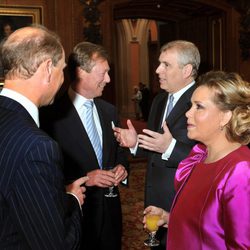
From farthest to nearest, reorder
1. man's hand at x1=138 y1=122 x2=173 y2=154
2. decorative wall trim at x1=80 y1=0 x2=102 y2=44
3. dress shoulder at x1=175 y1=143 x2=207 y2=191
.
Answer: decorative wall trim at x1=80 y1=0 x2=102 y2=44, man's hand at x1=138 y1=122 x2=173 y2=154, dress shoulder at x1=175 y1=143 x2=207 y2=191

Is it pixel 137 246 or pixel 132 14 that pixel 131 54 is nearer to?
pixel 132 14

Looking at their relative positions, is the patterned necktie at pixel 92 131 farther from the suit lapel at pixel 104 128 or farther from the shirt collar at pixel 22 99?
the shirt collar at pixel 22 99

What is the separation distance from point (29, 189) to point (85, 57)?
1716 millimetres

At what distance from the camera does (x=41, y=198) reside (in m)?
1.50

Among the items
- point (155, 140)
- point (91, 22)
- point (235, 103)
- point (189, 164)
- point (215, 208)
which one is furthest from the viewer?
point (91, 22)

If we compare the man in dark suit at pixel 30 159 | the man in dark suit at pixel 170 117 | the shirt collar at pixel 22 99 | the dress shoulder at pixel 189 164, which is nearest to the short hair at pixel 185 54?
the man in dark suit at pixel 170 117

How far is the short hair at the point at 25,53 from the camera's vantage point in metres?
1.63

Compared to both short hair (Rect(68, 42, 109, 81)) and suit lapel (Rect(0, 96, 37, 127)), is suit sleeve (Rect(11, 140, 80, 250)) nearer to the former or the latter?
suit lapel (Rect(0, 96, 37, 127))

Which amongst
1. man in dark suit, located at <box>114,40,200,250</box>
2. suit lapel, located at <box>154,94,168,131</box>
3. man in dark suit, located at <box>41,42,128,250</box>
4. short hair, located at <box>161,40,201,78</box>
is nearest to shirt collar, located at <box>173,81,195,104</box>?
man in dark suit, located at <box>114,40,200,250</box>

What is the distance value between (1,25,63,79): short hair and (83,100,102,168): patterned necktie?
1.38 meters

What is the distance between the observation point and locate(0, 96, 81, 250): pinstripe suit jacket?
1479 millimetres

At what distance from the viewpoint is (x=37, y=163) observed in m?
1.48

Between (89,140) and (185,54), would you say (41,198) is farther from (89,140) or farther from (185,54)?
(185,54)

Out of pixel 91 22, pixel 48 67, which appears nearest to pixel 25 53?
pixel 48 67
